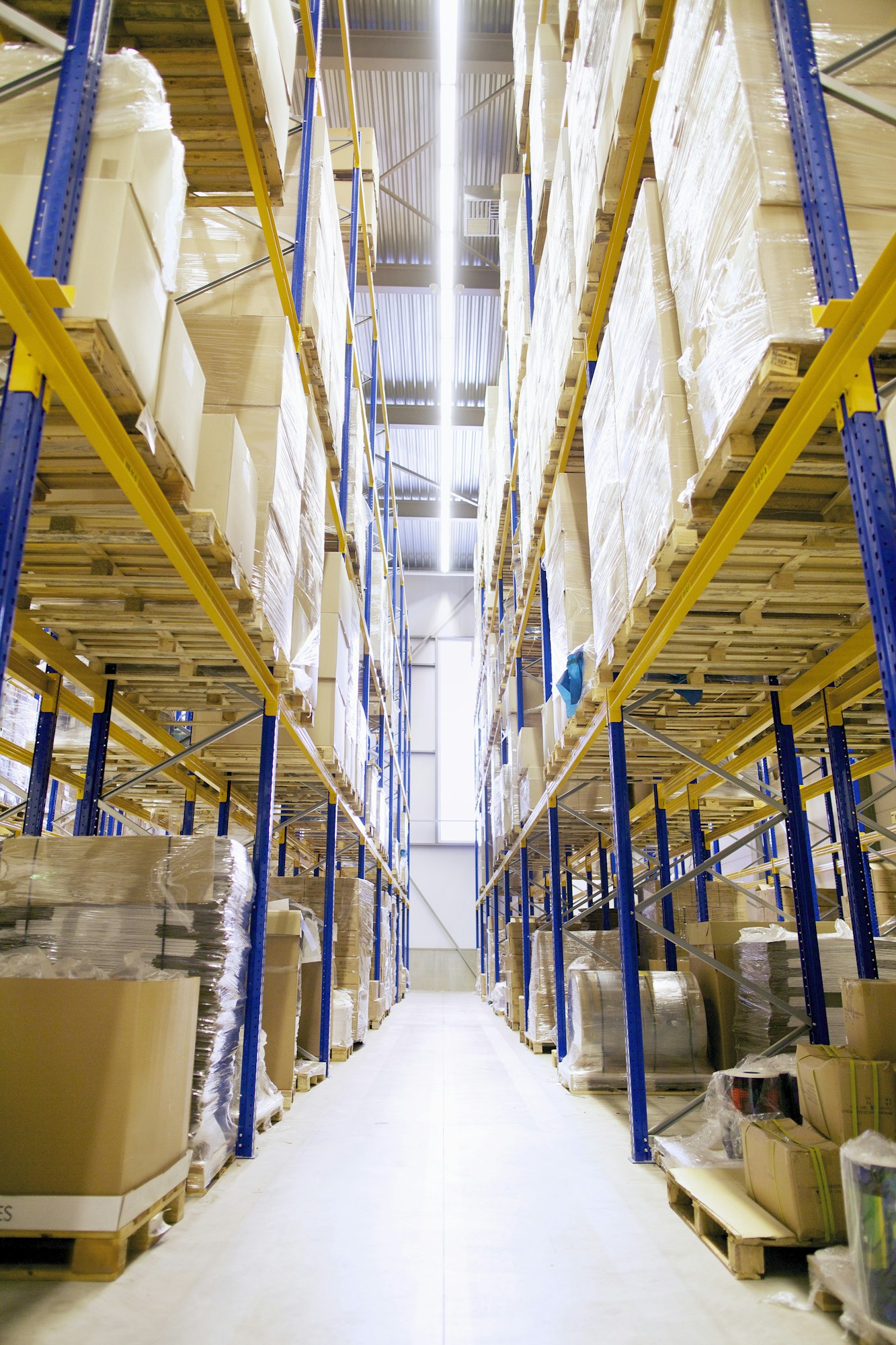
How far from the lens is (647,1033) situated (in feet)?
19.8

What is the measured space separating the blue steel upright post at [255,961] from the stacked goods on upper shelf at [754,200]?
3.09m

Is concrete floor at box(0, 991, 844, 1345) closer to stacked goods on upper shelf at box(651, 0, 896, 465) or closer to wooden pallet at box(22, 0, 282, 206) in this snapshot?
stacked goods on upper shelf at box(651, 0, 896, 465)

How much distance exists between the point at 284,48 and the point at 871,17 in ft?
9.88

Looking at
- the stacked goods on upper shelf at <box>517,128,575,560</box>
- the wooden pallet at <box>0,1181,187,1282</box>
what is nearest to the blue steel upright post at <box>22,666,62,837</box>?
the wooden pallet at <box>0,1181,187,1282</box>

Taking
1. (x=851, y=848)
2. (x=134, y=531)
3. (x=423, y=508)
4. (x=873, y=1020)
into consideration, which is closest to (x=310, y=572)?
(x=134, y=531)

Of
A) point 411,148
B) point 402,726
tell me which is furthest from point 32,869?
point 402,726

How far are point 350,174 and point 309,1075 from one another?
8.82 metres

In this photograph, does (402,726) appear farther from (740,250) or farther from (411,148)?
(740,250)

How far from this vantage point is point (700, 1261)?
9.66 feet

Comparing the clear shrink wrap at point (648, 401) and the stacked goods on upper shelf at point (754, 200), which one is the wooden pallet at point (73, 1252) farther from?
the stacked goods on upper shelf at point (754, 200)

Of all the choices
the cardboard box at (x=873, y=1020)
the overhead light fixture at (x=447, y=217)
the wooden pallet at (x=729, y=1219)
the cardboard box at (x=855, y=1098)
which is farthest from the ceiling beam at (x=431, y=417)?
the cardboard box at (x=855, y=1098)

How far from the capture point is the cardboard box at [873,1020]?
313 cm

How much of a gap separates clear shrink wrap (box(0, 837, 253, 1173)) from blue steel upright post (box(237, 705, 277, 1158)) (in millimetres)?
334

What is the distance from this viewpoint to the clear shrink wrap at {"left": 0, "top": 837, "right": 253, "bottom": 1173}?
3924 mm
